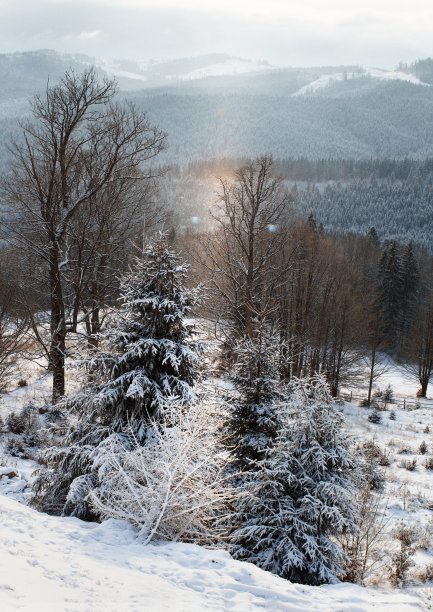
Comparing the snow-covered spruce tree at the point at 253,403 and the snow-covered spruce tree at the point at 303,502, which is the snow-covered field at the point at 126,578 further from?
the snow-covered spruce tree at the point at 253,403

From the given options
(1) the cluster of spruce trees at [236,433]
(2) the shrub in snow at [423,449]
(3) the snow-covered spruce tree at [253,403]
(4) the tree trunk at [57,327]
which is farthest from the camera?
(2) the shrub in snow at [423,449]

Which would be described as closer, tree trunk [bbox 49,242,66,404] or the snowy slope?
the snowy slope

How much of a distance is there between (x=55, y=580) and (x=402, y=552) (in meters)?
5.71

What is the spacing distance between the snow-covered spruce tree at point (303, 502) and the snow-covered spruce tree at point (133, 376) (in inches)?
71.4

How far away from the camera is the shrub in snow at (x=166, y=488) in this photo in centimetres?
491

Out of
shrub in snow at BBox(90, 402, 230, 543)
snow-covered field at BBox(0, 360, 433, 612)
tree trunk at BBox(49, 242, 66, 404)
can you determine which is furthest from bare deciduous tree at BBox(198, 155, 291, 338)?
snow-covered field at BBox(0, 360, 433, 612)

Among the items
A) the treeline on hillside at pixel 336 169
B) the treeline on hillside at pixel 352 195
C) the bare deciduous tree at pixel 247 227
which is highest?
the treeline on hillside at pixel 336 169

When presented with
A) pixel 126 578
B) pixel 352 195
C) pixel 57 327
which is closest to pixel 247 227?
pixel 57 327

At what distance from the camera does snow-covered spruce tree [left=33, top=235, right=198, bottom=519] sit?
6.28 metres

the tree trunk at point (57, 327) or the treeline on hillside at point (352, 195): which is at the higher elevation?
the treeline on hillside at point (352, 195)

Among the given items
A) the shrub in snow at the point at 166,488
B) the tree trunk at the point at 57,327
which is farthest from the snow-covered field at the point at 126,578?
the tree trunk at the point at 57,327

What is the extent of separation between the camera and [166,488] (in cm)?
497

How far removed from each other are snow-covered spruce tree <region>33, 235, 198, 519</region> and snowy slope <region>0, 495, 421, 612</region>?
144cm

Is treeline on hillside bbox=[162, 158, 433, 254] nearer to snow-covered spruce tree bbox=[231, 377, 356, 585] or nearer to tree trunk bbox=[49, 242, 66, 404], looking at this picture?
tree trunk bbox=[49, 242, 66, 404]
